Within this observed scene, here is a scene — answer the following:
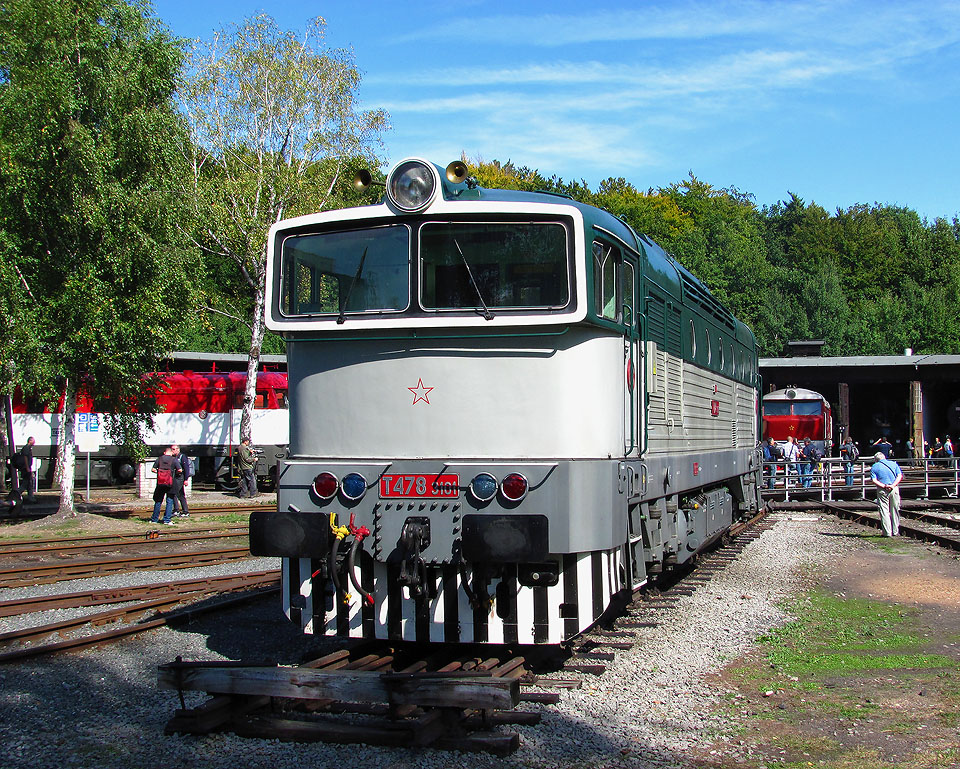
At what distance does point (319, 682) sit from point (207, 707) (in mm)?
660

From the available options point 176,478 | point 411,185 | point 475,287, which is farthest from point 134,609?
point 176,478

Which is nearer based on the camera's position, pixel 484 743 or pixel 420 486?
pixel 484 743

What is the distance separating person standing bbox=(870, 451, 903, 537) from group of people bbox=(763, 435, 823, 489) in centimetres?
658

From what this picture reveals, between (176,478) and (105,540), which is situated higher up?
(176,478)

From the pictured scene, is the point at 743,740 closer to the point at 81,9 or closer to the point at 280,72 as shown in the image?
the point at 81,9

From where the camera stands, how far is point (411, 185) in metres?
6.80

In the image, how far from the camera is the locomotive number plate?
6492 millimetres

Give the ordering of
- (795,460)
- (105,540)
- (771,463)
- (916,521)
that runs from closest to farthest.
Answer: (105,540) → (916,521) → (771,463) → (795,460)

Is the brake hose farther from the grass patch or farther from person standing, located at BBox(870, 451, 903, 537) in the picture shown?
person standing, located at BBox(870, 451, 903, 537)

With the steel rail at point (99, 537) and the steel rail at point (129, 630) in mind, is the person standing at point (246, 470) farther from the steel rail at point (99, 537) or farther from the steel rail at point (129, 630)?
the steel rail at point (129, 630)

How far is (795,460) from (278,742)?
24.0m

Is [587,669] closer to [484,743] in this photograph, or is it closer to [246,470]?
[484,743]

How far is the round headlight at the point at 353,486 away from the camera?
261 inches

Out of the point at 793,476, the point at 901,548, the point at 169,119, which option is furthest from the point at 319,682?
the point at 793,476
